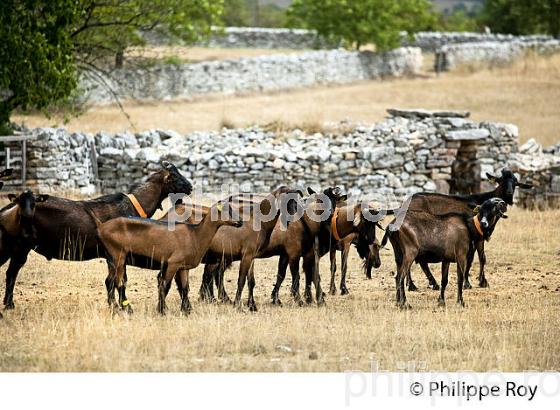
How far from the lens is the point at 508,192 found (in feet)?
57.4

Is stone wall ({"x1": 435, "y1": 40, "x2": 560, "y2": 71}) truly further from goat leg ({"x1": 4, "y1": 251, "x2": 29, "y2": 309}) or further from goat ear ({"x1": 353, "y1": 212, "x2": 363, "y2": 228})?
goat leg ({"x1": 4, "y1": 251, "x2": 29, "y2": 309})

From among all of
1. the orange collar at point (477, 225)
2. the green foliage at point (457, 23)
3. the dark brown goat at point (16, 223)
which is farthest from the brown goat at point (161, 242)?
the green foliage at point (457, 23)

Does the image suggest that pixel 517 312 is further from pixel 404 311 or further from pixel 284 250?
pixel 284 250

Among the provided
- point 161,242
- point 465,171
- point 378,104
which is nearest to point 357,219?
point 161,242

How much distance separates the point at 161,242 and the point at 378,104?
92.8 ft

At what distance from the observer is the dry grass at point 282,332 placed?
1093cm

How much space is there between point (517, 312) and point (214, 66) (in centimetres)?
3092

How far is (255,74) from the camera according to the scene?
1741 inches

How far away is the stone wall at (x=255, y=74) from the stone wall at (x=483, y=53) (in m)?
1.51

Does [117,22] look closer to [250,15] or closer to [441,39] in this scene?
[441,39]

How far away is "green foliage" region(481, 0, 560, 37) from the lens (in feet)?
200

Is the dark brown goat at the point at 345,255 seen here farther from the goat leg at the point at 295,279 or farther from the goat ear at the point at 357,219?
the goat leg at the point at 295,279

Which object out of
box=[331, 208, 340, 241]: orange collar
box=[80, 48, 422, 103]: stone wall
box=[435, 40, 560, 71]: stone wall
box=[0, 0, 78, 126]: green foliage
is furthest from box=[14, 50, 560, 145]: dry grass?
box=[331, 208, 340, 241]: orange collar

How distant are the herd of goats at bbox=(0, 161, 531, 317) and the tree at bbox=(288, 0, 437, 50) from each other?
1485 inches
